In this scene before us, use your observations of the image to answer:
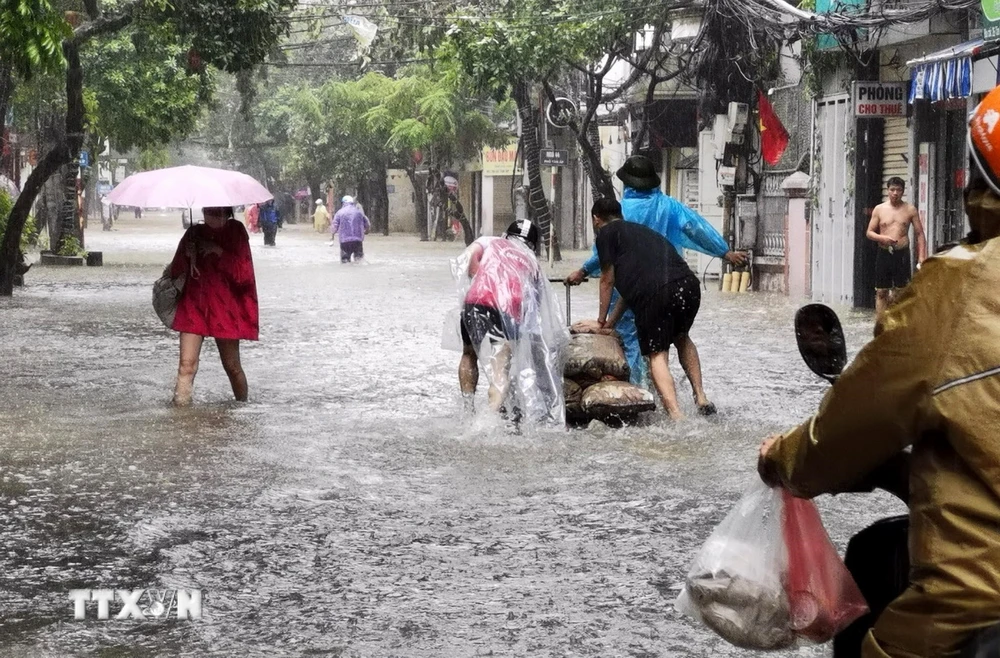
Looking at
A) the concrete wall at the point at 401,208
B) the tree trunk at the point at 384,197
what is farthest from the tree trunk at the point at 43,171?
the concrete wall at the point at 401,208

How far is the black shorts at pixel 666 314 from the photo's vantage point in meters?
9.07

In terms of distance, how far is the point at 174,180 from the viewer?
9.91m

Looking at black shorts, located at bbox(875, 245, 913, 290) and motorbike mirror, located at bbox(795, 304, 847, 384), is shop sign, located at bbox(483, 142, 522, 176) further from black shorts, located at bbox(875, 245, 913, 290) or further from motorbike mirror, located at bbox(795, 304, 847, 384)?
motorbike mirror, located at bbox(795, 304, 847, 384)

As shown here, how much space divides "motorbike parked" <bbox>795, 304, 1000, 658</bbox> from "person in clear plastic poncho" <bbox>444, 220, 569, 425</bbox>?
616cm

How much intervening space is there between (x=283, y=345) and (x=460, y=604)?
9938mm

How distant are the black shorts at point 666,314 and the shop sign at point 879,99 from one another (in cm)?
979

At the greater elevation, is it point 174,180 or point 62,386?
point 174,180

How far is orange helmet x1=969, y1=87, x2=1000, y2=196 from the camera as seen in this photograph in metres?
2.28

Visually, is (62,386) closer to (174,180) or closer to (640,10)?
(174,180)

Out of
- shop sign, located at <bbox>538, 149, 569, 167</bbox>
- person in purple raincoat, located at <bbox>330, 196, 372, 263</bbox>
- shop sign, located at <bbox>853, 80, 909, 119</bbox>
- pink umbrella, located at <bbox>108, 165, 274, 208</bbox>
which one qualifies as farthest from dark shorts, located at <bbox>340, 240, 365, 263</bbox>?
pink umbrella, located at <bbox>108, 165, 274, 208</bbox>

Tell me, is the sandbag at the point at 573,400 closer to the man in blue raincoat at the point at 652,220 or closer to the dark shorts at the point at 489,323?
the dark shorts at the point at 489,323

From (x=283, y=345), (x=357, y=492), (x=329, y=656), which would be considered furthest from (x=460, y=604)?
(x=283, y=345)

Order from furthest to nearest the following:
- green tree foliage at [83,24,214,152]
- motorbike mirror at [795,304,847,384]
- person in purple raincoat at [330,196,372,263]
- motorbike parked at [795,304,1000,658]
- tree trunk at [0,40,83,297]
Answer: person in purple raincoat at [330,196,372,263], green tree foliage at [83,24,214,152], tree trunk at [0,40,83,297], motorbike mirror at [795,304,847,384], motorbike parked at [795,304,1000,658]

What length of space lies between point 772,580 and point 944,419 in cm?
52
